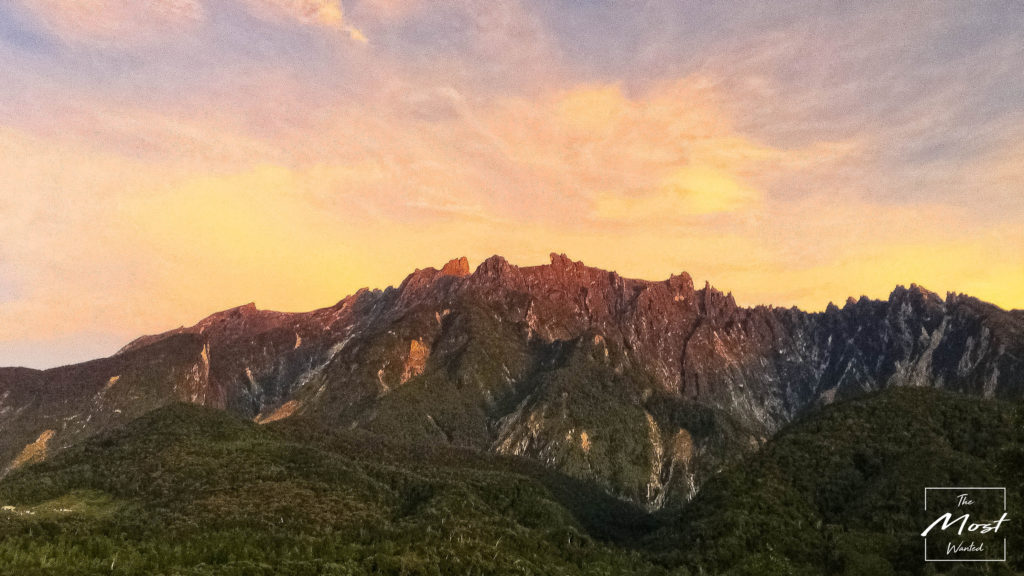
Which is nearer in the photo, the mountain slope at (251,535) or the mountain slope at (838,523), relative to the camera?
the mountain slope at (251,535)

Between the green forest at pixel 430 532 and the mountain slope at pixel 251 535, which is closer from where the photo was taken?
the mountain slope at pixel 251 535

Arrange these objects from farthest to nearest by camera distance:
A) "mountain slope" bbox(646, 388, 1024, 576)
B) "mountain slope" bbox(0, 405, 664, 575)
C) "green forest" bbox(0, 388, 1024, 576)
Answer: "mountain slope" bbox(646, 388, 1024, 576) → "green forest" bbox(0, 388, 1024, 576) → "mountain slope" bbox(0, 405, 664, 575)

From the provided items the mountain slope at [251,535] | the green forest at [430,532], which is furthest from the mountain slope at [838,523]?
the mountain slope at [251,535]

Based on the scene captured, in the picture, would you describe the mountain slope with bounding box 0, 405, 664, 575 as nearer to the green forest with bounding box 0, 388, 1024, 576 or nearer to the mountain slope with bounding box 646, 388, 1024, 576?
the green forest with bounding box 0, 388, 1024, 576

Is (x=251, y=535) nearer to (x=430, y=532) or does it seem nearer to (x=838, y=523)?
(x=430, y=532)

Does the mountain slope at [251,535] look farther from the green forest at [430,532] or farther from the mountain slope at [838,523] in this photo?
the mountain slope at [838,523]

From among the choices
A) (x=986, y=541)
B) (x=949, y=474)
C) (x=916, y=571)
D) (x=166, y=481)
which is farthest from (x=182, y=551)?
(x=949, y=474)

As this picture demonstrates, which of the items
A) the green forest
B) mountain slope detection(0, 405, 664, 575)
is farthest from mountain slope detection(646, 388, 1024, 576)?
mountain slope detection(0, 405, 664, 575)

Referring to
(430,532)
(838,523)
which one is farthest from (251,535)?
(838,523)

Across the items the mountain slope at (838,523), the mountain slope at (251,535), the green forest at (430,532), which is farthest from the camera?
the mountain slope at (838,523)

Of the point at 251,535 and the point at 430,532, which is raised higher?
the point at 251,535

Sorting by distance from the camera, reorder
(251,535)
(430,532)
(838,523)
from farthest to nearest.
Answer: (838,523), (430,532), (251,535)

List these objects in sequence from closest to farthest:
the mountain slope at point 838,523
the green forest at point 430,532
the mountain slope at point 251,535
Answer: the mountain slope at point 251,535
the green forest at point 430,532
the mountain slope at point 838,523

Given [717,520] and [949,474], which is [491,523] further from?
[949,474]
